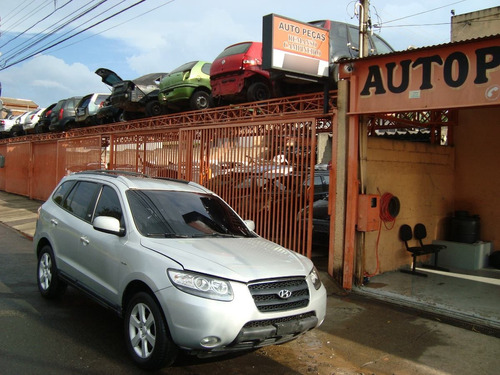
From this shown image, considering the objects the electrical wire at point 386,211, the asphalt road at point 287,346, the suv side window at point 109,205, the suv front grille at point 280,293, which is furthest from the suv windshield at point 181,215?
the electrical wire at point 386,211

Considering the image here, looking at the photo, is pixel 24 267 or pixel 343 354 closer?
pixel 343 354

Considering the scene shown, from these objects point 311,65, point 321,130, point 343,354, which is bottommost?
point 343,354

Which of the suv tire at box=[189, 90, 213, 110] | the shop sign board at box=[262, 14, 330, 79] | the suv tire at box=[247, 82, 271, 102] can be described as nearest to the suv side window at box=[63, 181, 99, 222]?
the shop sign board at box=[262, 14, 330, 79]

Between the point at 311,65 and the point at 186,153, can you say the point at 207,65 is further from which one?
the point at 311,65

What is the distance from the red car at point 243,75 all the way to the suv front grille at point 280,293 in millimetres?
6248

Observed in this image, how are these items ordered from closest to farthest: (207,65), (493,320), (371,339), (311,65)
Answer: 1. (371,339)
2. (493,320)
3. (311,65)
4. (207,65)

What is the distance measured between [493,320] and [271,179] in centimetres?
397

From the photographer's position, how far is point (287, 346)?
448 cm

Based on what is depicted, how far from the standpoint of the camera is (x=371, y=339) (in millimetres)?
4754

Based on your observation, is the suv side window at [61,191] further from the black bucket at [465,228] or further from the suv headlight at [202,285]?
the black bucket at [465,228]

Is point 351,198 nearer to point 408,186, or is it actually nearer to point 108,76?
point 408,186

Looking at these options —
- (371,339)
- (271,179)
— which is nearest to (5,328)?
(371,339)

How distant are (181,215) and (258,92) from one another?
5.49 meters

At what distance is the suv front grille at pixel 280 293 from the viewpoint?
3520 mm
